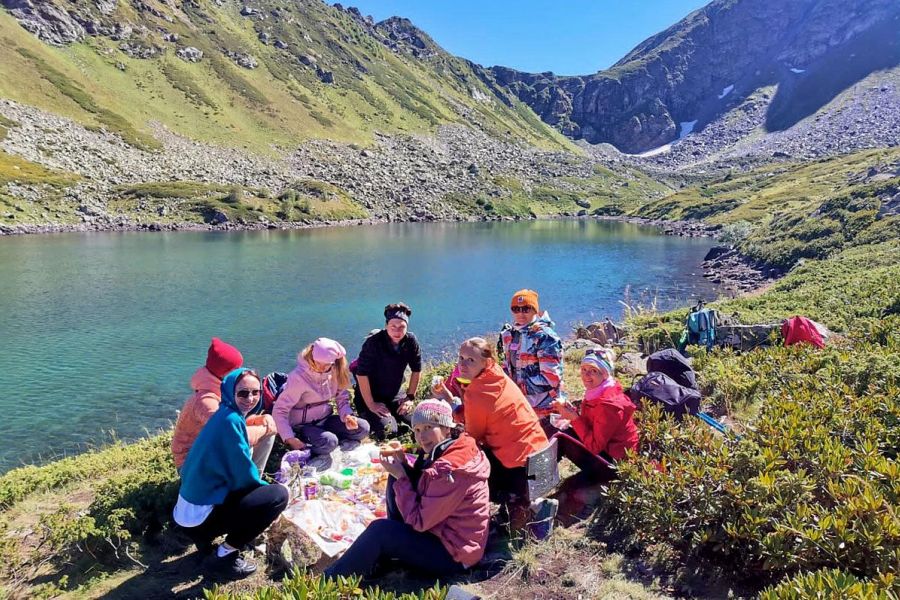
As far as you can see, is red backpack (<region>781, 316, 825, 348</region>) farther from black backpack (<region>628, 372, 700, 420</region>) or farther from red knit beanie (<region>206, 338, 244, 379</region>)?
red knit beanie (<region>206, 338, 244, 379</region>)

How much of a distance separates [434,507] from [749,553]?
3046mm

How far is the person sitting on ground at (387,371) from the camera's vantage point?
9492 mm

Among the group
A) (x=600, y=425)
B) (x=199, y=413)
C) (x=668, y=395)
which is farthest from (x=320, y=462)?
(x=668, y=395)

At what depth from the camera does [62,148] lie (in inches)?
3184

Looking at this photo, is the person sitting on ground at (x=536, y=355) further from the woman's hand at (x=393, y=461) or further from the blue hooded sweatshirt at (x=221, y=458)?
the blue hooded sweatshirt at (x=221, y=458)

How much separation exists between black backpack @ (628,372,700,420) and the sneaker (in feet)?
19.6

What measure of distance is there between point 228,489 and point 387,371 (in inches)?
167

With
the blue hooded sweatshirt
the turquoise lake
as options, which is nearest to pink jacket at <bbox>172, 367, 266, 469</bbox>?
the blue hooded sweatshirt

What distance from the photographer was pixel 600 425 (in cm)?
664

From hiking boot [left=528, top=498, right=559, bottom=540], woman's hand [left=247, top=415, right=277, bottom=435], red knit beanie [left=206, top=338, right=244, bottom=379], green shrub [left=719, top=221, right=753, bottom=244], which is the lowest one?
hiking boot [left=528, top=498, right=559, bottom=540]

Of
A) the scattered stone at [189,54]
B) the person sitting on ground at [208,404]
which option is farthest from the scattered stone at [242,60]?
the person sitting on ground at [208,404]

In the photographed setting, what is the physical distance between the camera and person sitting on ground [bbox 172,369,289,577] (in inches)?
220

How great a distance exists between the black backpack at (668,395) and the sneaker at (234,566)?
5.98 m

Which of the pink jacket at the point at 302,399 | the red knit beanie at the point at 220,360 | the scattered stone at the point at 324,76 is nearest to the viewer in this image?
the red knit beanie at the point at 220,360
